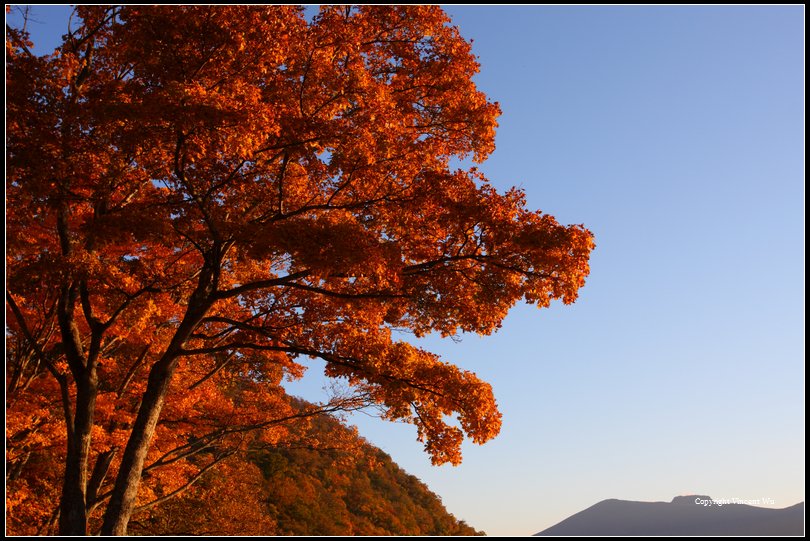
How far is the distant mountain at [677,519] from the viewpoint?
246ft

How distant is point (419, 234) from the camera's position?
1124cm

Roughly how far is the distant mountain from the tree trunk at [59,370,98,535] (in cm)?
7305

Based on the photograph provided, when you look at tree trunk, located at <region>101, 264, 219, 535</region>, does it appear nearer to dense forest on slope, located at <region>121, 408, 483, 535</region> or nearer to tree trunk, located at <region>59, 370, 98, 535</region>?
tree trunk, located at <region>59, 370, 98, 535</region>

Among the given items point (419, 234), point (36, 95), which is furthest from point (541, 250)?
point (36, 95)

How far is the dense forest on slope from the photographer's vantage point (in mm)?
26281

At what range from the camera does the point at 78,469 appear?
1139 centimetres

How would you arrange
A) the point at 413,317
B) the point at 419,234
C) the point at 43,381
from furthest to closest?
the point at 43,381 < the point at 413,317 < the point at 419,234

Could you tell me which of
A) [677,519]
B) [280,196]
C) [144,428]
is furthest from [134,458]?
[677,519]

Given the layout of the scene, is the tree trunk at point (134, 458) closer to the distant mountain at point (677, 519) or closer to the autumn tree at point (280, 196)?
the autumn tree at point (280, 196)

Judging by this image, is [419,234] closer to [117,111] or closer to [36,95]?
[117,111]

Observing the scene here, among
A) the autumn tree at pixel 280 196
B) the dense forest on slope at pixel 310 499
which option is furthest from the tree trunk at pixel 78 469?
the dense forest on slope at pixel 310 499

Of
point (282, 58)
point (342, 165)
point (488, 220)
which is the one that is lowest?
point (488, 220)

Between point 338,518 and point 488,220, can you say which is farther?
point 338,518

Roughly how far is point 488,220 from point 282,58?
413 cm
